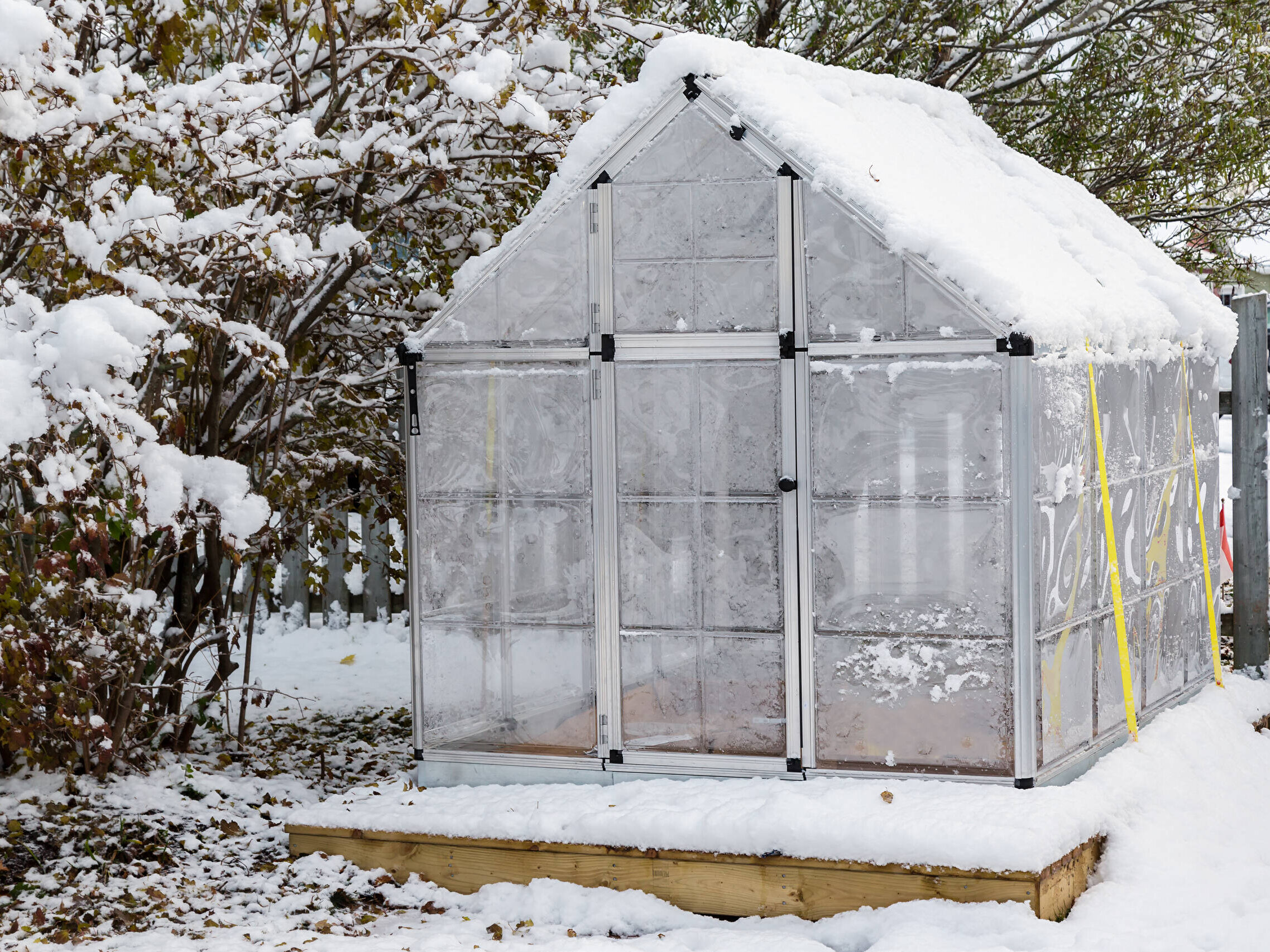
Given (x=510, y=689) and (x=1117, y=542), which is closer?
(x=510, y=689)

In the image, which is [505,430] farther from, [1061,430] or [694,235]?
[1061,430]

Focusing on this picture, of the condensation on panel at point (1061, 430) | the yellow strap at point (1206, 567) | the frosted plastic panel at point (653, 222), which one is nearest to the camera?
the condensation on panel at point (1061, 430)

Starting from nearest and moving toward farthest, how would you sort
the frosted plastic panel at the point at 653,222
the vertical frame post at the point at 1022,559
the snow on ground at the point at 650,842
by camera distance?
the snow on ground at the point at 650,842 < the vertical frame post at the point at 1022,559 < the frosted plastic panel at the point at 653,222

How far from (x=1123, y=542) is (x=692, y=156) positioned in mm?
2492

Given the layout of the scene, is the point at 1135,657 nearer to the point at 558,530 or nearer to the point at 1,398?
Answer: the point at 558,530

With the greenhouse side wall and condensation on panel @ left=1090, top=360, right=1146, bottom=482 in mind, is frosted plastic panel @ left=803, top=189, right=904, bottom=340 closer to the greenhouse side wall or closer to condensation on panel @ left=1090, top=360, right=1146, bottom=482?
the greenhouse side wall

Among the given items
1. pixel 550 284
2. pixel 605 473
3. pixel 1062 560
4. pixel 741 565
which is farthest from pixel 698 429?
pixel 1062 560

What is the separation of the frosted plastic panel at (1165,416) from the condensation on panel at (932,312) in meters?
1.64

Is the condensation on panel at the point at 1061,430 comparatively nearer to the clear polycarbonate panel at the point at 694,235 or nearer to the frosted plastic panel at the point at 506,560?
the clear polycarbonate panel at the point at 694,235

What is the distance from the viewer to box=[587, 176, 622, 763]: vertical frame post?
561 cm

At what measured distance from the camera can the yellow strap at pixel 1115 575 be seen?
568 cm

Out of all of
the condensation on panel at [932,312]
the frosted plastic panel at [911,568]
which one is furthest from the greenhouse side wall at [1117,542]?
the condensation on panel at [932,312]

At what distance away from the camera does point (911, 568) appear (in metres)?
5.25

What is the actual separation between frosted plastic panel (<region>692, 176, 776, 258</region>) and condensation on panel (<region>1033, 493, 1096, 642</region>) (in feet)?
4.67
